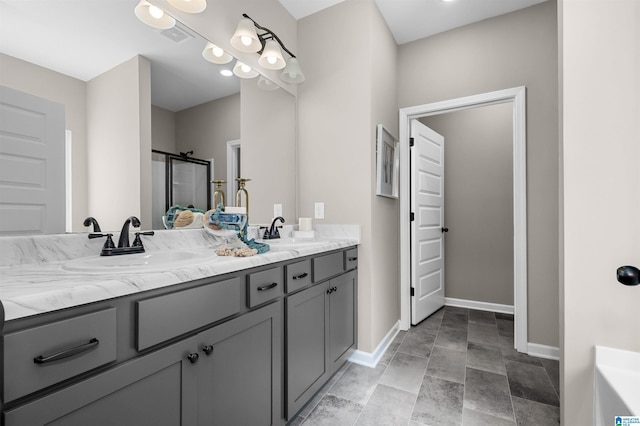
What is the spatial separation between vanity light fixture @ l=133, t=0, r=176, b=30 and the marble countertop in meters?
1.06

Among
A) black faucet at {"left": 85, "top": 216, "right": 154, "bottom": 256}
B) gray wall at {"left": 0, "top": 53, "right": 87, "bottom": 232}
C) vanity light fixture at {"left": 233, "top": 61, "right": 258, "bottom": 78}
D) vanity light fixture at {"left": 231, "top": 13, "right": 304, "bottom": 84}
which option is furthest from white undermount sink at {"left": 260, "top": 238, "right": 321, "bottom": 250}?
vanity light fixture at {"left": 231, "top": 13, "right": 304, "bottom": 84}

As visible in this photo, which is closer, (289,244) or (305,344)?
(305,344)

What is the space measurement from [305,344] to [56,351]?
1099 millimetres

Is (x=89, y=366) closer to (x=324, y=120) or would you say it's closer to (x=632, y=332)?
(x=632, y=332)

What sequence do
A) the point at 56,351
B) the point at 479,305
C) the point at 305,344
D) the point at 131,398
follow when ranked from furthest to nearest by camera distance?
1. the point at 479,305
2. the point at 305,344
3. the point at 131,398
4. the point at 56,351

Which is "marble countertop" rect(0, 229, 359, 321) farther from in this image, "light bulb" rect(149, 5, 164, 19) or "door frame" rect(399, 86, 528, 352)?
"door frame" rect(399, 86, 528, 352)

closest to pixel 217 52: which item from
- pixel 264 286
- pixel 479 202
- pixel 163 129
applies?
pixel 163 129

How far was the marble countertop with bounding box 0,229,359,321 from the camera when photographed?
1.97 feet

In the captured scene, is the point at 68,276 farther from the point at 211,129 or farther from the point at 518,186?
the point at 518,186

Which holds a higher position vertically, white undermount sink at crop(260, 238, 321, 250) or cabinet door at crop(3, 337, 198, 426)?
white undermount sink at crop(260, 238, 321, 250)

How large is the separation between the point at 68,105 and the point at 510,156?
380 centimetres

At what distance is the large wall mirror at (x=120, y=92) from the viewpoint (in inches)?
40.7

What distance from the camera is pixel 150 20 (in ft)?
4.53

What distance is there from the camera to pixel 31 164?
992 millimetres
